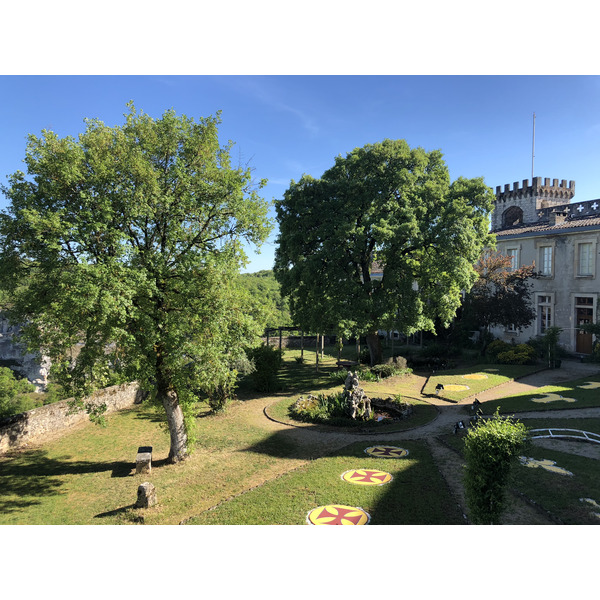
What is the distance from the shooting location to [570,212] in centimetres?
3153

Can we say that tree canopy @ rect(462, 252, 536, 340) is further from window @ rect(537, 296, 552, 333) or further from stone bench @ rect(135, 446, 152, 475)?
stone bench @ rect(135, 446, 152, 475)

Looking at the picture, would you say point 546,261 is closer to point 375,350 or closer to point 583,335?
point 583,335

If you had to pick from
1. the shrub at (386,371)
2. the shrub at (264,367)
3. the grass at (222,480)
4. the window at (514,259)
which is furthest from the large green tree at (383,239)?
the window at (514,259)

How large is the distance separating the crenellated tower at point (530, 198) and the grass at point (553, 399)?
22780mm

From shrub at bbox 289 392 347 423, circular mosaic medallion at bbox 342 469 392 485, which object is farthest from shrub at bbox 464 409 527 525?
shrub at bbox 289 392 347 423

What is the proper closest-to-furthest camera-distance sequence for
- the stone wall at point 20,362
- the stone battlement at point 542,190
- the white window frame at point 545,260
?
the stone wall at point 20,362, the white window frame at point 545,260, the stone battlement at point 542,190

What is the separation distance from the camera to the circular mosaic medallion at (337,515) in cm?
909

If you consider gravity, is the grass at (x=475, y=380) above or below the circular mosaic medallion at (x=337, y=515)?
above

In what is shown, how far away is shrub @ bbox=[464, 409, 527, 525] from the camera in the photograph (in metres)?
7.43

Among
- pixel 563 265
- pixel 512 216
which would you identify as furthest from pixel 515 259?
pixel 512 216

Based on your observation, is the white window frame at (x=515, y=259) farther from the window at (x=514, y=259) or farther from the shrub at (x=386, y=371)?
the shrub at (x=386, y=371)

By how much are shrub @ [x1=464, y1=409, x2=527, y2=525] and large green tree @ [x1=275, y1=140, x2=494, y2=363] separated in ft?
46.6

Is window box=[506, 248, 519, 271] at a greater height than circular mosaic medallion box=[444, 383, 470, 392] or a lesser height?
greater

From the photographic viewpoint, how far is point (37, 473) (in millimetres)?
13156
